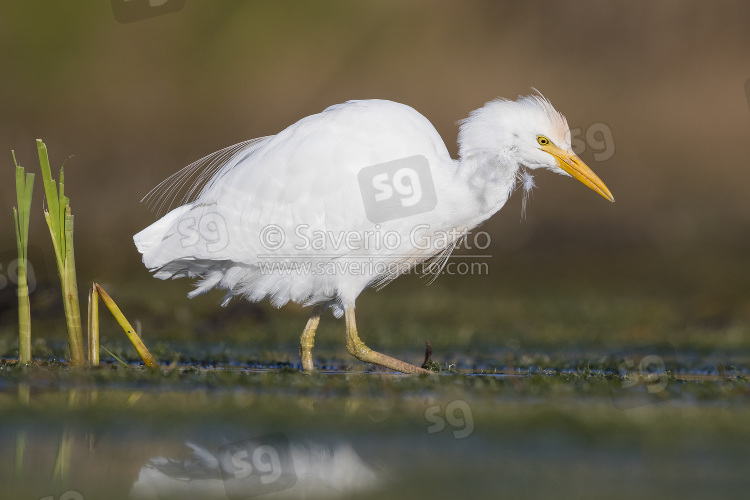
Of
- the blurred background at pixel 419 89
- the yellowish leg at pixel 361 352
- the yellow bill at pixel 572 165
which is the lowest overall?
the yellowish leg at pixel 361 352

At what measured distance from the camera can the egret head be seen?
8.20 metres

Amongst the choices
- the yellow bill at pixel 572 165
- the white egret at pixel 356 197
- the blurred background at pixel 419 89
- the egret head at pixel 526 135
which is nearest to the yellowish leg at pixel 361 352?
the white egret at pixel 356 197

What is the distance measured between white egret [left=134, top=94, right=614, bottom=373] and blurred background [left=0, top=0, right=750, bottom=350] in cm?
699

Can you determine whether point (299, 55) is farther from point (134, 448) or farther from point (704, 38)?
point (134, 448)

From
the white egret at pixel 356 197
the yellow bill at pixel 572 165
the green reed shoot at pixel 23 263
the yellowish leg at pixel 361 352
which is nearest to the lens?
the green reed shoot at pixel 23 263

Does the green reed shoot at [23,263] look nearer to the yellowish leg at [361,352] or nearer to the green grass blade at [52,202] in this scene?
the green grass blade at [52,202]

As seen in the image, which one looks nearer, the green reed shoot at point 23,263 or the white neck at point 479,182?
the green reed shoot at point 23,263

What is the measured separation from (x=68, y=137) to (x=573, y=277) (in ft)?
30.7

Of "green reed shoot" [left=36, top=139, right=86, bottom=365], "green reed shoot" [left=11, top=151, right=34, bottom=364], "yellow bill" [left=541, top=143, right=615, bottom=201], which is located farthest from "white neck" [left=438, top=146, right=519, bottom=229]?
"green reed shoot" [left=11, top=151, right=34, bottom=364]

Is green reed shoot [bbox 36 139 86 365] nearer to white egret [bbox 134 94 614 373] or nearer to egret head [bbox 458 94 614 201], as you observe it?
white egret [bbox 134 94 614 373]

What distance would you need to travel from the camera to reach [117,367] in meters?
8.00

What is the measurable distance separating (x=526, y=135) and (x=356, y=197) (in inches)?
55.5

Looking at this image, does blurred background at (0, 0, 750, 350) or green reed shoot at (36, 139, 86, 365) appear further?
blurred background at (0, 0, 750, 350)

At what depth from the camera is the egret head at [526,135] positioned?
8.20 metres
